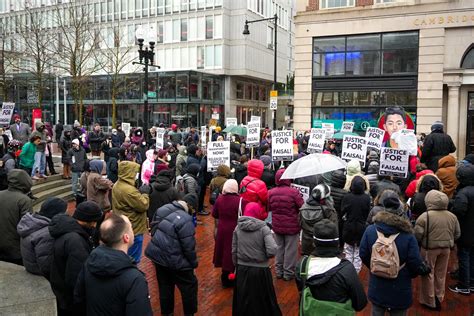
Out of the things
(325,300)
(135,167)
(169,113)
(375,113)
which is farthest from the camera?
(169,113)

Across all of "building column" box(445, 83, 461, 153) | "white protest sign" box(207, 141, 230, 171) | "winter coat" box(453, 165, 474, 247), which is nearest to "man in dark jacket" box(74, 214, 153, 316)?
"winter coat" box(453, 165, 474, 247)

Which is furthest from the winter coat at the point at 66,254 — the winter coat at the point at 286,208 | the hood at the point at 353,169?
the hood at the point at 353,169

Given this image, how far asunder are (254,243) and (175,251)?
37.9 inches

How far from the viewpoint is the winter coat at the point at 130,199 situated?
659 cm

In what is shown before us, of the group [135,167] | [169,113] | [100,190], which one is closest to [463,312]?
[135,167]

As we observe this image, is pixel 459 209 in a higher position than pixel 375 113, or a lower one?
lower

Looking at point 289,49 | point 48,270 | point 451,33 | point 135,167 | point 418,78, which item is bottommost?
point 48,270

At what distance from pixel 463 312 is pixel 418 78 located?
19.6 meters

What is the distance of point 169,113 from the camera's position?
50688 millimetres

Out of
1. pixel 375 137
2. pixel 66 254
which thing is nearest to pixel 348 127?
pixel 375 137

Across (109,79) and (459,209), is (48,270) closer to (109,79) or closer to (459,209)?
(459,209)

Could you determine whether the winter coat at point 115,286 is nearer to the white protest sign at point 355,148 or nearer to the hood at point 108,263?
the hood at point 108,263

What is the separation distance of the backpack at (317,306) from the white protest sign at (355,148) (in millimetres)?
6976

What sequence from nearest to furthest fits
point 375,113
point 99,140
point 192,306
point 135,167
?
point 192,306
point 135,167
point 99,140
point 375,113
